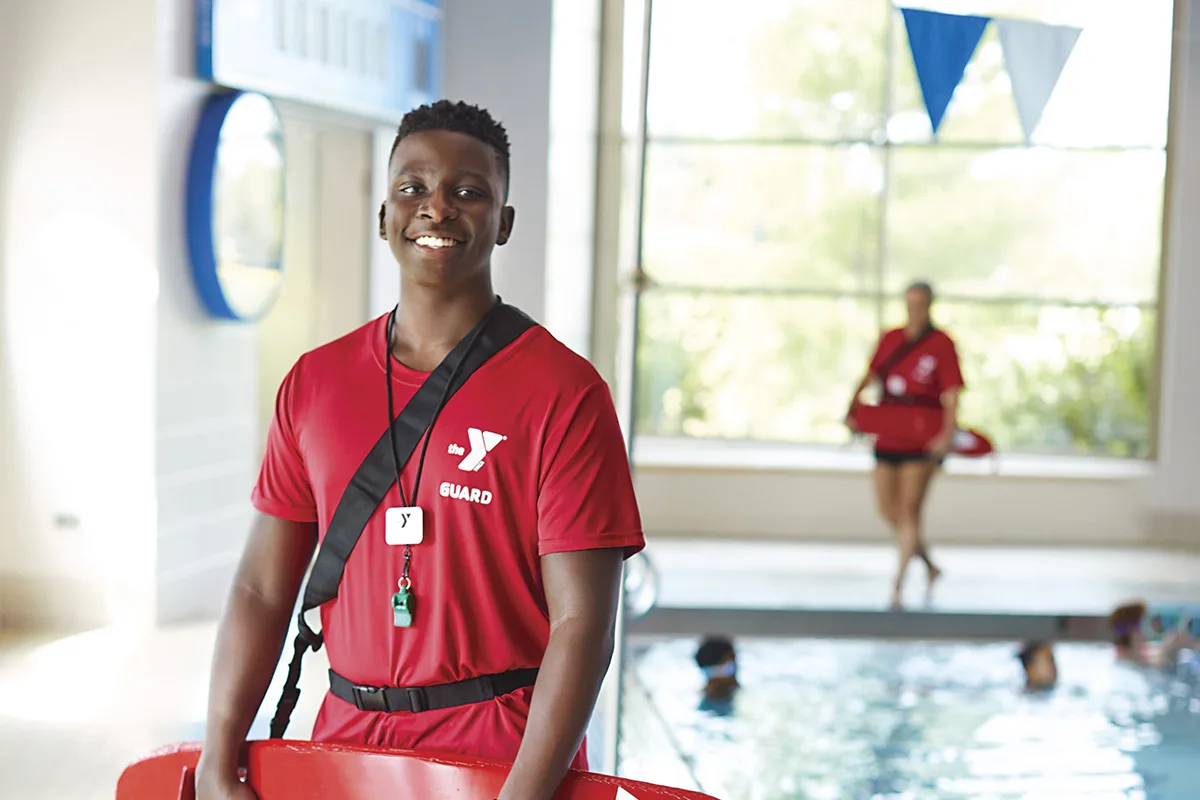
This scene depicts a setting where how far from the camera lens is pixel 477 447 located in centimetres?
142

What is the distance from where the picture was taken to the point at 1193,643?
6004 mm

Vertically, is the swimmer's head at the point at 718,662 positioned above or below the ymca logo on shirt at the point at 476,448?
below

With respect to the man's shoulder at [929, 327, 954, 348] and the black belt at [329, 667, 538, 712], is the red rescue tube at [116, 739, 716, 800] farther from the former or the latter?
the man's shoulder at [929, 327, 954, 348]

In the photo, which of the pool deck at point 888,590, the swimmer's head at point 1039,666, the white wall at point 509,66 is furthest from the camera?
the pool deck at point 888,590

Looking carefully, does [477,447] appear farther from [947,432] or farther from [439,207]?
[947,432]

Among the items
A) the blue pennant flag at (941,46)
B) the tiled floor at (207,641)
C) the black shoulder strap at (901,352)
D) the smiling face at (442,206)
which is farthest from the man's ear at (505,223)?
the black shoulder strap at (901,352)

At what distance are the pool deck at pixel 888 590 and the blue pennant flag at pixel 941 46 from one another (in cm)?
302

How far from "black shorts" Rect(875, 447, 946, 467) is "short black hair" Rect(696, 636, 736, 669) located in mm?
1842

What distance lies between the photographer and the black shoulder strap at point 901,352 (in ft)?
22.9

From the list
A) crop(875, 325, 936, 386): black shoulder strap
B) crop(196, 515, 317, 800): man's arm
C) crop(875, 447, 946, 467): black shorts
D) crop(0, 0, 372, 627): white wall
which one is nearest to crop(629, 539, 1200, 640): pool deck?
crop(875, 447, 946, 467): black shorts

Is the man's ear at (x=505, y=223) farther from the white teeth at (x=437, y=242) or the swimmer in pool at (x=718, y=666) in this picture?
the swimmer in pool at (x=718, y=666)

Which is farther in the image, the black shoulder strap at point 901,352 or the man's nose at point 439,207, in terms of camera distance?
the black shoulder strap at point 901,352

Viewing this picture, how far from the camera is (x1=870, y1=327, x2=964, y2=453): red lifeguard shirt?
6922mm

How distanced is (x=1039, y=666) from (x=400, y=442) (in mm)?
4755
